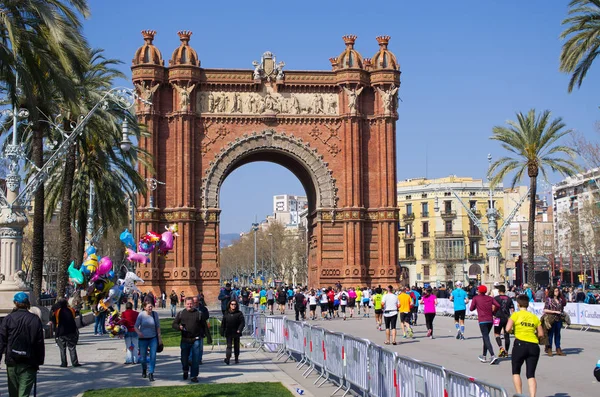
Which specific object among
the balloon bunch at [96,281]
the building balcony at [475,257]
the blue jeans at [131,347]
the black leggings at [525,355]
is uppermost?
the building balcony at [475,257]

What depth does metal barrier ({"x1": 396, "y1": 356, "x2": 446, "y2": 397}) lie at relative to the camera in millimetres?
9297

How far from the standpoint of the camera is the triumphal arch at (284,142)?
161 ft

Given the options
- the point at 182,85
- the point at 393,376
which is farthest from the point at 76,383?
the point at 182,85

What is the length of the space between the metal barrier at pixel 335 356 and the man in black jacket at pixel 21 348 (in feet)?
18.0

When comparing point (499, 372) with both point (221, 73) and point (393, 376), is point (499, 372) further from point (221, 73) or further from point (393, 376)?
point (221, 73)

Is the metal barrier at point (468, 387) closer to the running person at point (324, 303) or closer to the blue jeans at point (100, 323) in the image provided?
the blue jeans at point (100, 323)

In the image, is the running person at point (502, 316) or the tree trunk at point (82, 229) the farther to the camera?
the tree trunk at point (82, 229)

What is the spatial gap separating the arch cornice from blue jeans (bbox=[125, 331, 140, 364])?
30125 millimetres

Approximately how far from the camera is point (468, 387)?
8.35m

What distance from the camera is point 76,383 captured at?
627 inches

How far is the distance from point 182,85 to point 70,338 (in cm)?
3266

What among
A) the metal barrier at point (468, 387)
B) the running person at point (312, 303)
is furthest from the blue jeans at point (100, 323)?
the metal barrier at point (468, 387)

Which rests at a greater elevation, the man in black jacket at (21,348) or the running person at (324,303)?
the man in black jacket at (21,348)

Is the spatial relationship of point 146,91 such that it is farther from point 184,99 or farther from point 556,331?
point 556,331
